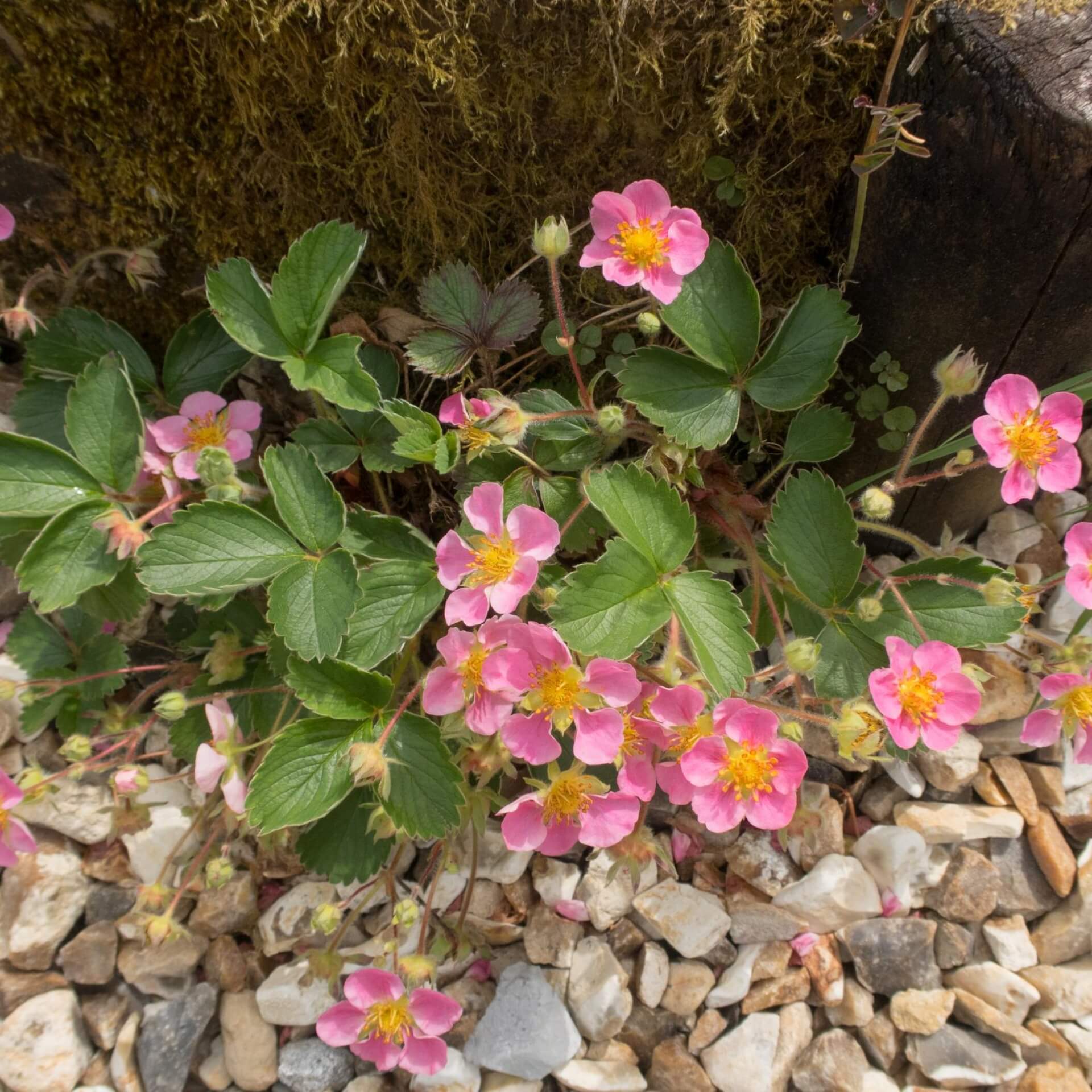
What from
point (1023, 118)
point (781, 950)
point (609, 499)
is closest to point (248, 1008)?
point (781, 950)

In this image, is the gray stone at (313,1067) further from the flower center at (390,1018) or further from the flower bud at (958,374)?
the flower bud at (958,374)

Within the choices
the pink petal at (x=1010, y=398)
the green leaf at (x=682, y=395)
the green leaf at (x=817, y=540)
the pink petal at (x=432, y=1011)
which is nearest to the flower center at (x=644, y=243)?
the green leaf at (x=682, y=395)

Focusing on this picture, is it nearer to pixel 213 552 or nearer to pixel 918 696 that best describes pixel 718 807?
pixel 918 696

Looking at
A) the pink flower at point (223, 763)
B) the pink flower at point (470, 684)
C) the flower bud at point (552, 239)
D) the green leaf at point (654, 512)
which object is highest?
the flower bud at point (552, 239)

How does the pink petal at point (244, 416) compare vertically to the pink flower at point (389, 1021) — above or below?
above

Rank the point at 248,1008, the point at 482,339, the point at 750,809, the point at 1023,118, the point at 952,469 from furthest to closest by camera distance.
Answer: the point at 248,1008 < the point at 482,339 < the point at 952,469 < the point at 750,809 < the point at 1023,118

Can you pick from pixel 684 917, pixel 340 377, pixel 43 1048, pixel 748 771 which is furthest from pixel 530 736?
pixel 43 1048

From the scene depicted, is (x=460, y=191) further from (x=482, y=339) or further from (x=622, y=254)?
(x=622, y=254)
